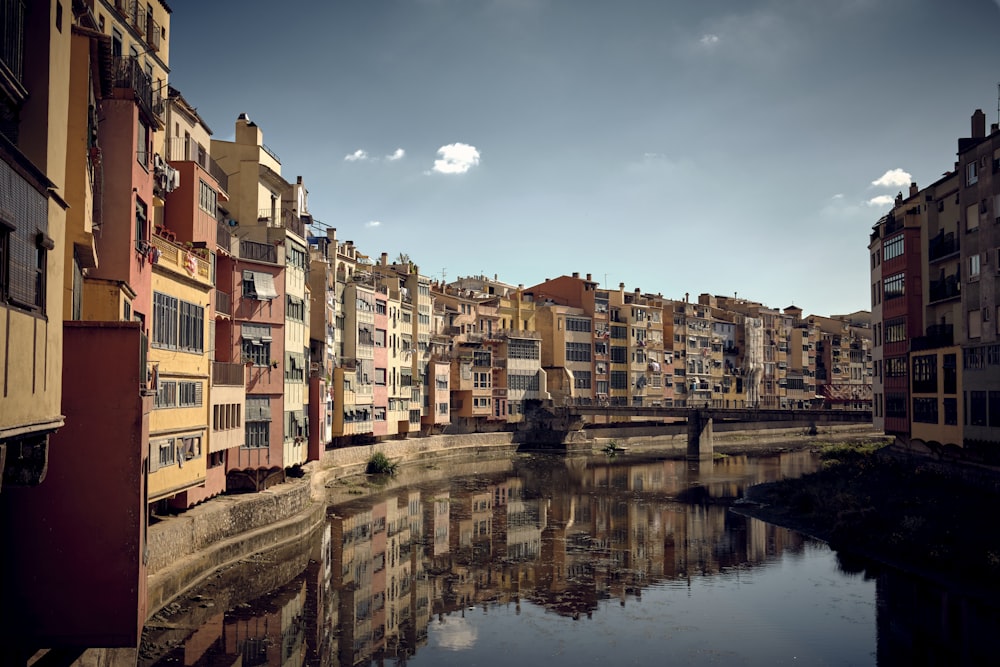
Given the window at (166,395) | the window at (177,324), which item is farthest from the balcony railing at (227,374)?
the window at (166,395)

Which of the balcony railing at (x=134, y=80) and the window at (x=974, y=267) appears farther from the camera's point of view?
the window at (x=974, y=267)

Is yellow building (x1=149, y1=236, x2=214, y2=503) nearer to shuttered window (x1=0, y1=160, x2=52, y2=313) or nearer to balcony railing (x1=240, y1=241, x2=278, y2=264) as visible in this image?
balcony railing (x1=240, y1=241, x2=278, y2=264)

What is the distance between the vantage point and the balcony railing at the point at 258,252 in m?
38.4

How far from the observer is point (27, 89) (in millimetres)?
12148

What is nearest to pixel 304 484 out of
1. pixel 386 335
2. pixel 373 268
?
pixel 386 335

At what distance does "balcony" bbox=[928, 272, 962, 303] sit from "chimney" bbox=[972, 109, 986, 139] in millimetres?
9343

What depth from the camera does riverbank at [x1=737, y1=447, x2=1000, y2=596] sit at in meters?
31.6

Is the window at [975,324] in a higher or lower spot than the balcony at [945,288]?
lower

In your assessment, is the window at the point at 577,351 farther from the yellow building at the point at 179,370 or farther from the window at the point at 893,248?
the yellow building at the point at 179,370

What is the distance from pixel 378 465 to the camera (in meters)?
62.3

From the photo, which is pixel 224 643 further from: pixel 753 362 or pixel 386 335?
pixel 753 362

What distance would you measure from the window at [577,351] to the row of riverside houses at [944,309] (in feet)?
163

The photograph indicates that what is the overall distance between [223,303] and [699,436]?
200ft

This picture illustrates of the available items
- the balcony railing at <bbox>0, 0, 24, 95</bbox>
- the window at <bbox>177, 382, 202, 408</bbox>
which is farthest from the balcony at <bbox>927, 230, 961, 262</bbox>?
the balcony railing at <bbox>0, 0, 24, 95</bbox>
